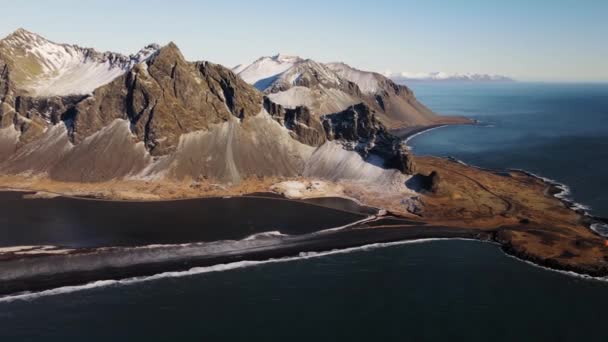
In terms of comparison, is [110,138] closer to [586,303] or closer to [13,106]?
[13,106]

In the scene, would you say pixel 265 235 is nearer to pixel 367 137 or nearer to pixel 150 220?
pixel 150 220

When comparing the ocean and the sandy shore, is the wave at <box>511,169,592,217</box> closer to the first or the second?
the sandy shore

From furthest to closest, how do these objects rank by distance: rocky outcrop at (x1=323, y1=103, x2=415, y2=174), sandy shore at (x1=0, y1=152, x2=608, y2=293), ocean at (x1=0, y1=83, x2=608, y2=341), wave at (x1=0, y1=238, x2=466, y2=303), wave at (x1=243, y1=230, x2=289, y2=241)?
rocky outcrop at (x1=323, y1=103, x2=415, y2=174), wave at (x1=243, y1=230, x2=289, y2=241), sandy shore at (x1=0, y1=152, x2=608, y2=293), wave at (x1=0, y1=238, x2=466, y2=303), ocean at (x1=0, y1=83, x2=608, y2=341)

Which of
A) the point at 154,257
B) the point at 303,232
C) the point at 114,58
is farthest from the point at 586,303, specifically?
the point at 114,58

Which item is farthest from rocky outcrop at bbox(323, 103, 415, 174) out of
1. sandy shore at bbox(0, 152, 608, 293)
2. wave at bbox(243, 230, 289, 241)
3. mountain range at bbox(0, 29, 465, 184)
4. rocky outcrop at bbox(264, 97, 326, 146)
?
wave at bbox(243, 230, 289, 241)

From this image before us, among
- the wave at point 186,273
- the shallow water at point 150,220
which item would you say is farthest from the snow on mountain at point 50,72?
the wave at point 186,273

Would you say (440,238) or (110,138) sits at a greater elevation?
(110,138)

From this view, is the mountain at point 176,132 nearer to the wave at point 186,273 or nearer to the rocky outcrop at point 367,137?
the rocky outcrop at point 367,137

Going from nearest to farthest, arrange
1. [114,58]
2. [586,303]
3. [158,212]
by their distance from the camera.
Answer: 1. [586,303]
2. [158,212]
3. [114,58]
